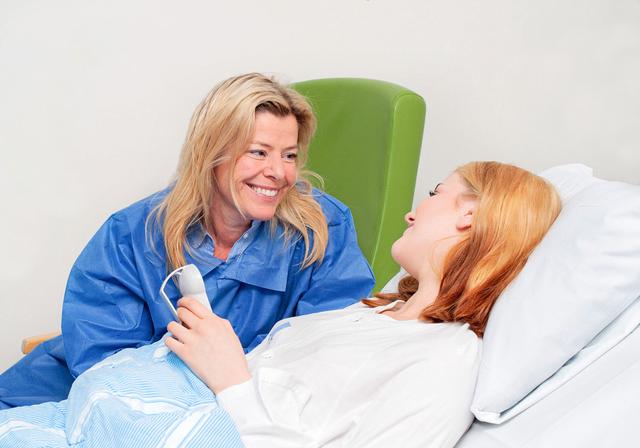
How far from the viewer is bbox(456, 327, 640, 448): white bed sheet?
1.06 metres

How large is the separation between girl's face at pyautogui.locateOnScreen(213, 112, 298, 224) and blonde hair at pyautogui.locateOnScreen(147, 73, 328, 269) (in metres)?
0.02

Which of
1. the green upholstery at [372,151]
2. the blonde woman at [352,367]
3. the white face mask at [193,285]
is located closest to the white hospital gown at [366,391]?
the blonde woman at [352,367]

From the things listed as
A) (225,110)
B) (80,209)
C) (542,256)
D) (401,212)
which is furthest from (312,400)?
(80,209)

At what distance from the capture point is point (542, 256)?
1.26 metres

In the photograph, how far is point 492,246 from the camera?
1.31 meters

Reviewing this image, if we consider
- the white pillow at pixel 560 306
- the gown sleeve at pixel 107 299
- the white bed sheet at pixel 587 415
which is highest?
the white pillow at pixel 560 306

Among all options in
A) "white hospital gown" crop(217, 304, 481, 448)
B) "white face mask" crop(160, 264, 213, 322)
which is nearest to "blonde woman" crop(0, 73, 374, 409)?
"white face mask" crop(160, 264, 213, 322)

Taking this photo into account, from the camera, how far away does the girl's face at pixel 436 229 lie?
136cm

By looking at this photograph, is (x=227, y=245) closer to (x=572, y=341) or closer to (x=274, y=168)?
(x=274, y=168)

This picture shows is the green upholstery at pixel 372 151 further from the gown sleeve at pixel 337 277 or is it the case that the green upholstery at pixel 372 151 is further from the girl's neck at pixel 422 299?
the girl's neck at pixel 422 299

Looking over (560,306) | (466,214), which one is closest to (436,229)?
(466,214)

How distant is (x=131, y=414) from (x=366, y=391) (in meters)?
0.36

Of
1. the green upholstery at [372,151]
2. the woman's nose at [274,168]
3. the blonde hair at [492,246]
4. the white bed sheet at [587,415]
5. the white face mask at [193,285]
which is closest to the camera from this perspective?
the white bed sheet at [587,415]

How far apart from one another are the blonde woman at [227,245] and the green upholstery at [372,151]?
397 millimetres
